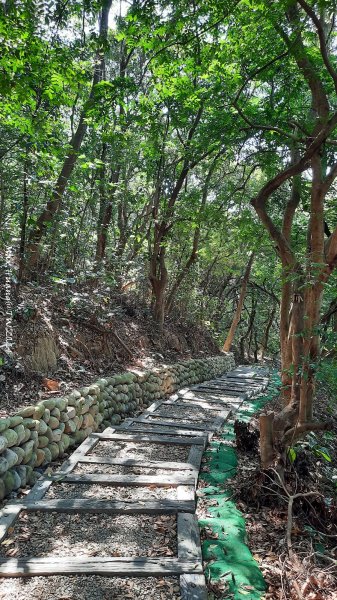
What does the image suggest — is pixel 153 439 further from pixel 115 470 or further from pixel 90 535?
pixel 90 535

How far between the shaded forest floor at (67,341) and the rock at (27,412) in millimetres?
252

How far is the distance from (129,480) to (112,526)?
0.77 m

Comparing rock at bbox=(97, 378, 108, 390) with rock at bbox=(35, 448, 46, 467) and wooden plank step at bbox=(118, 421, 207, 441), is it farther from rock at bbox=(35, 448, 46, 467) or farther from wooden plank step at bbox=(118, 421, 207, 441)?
rock at bbox=(35, 448, 46, 467)

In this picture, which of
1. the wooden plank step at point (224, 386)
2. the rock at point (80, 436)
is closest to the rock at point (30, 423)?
the rock at point (80, 436)

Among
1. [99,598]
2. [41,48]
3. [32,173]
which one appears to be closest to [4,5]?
[41,48]

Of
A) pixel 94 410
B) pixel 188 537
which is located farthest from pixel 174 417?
pixel 188 537

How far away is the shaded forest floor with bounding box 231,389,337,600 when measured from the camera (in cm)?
255

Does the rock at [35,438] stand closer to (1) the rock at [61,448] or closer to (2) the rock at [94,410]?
(1) the rock at [61,448]

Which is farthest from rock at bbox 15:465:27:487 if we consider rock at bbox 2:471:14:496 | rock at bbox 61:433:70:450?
rock at bbox 61:433:70:450

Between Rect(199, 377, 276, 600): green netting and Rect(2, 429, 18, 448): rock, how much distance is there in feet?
6.16

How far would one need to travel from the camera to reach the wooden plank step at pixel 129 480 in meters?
3.86

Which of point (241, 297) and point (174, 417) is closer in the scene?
point (174, 417)

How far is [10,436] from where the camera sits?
3748 millimetres

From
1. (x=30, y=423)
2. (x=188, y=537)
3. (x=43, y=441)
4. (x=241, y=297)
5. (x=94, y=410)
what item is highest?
(x=241, y=297)
